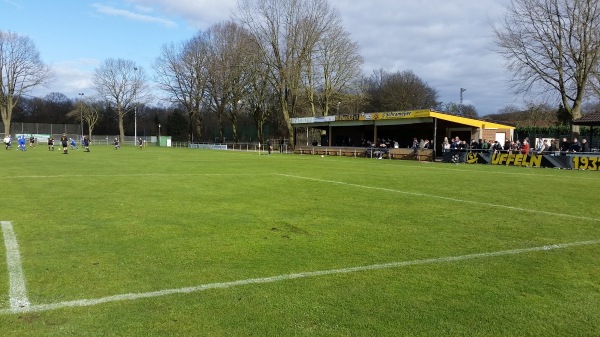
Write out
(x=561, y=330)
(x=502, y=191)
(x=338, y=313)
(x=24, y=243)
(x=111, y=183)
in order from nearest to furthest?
(x=561, y=330) → (x=338, y=313) → (x=24, y=243) → (x=502, y=191) → (x=111, y=183)

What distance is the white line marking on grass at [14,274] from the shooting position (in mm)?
4301

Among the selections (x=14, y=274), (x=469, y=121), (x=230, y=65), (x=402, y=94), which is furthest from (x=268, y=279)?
(x=402, y=94)

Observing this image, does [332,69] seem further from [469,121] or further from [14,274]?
[14,274]

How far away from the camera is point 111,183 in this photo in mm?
Answer: 14867

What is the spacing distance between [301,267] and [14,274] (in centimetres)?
334

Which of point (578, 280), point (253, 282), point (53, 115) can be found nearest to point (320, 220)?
point (253, 282)

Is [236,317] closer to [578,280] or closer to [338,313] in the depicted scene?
[338,313]

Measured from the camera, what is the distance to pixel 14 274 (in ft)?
16.8

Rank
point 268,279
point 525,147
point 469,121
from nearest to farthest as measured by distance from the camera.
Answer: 1. point 268,279
2. point 525,147
3. point 469,121

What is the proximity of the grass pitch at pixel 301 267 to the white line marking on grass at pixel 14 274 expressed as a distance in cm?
6

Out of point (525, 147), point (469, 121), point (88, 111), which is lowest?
point (525, 147)

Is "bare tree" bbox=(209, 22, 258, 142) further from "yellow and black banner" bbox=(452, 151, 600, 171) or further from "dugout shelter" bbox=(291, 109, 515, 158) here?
"yellow and black banner" bbox=(452, 151, 600, 171)

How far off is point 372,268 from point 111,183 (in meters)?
11.8

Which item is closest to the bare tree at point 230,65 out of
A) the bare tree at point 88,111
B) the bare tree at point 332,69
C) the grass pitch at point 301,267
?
the bare tree at point 332,69
